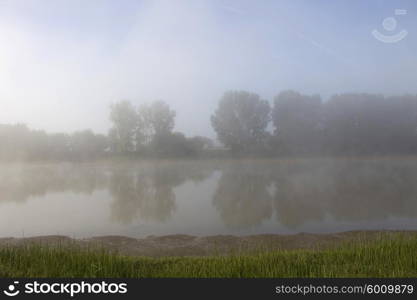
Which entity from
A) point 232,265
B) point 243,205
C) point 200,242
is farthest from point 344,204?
point 232,265

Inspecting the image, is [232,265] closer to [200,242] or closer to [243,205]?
[200,242]

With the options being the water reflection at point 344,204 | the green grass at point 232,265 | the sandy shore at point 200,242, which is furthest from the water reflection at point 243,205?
the green grass at point 232,265

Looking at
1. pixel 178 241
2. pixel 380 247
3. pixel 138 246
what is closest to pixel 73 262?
pixel 380 247

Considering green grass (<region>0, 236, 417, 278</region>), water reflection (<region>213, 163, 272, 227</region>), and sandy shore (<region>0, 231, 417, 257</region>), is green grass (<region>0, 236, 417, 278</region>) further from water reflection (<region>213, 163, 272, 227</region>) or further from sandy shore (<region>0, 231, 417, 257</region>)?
water reflection (<region>213, 163, 272, 227</region>)

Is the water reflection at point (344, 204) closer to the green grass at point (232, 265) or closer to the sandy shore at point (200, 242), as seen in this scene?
the sandy shore at point (200, 242)

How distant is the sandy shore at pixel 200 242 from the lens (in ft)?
31.6

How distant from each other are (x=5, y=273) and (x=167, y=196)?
1829 cm

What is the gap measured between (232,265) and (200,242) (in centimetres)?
574

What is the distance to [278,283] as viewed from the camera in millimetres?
3803

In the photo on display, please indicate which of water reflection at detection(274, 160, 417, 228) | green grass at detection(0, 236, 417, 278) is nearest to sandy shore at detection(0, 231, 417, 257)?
water reflection at detection(274, 160, 417, 228)

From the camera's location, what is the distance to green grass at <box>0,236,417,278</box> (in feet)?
14.7

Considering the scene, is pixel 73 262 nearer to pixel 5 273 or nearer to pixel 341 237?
pixel 5 273

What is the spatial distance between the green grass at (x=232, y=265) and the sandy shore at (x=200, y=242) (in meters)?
4.08

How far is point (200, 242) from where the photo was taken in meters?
10.6
